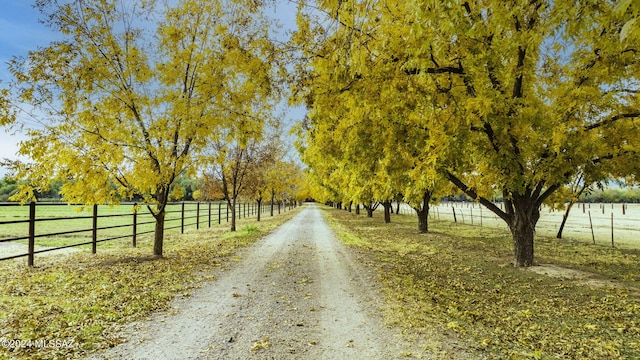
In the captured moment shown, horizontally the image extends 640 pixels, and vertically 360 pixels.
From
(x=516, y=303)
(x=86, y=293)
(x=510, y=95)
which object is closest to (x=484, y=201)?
(x=510, y=95)

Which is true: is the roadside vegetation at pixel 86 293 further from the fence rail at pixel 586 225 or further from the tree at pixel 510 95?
the fence rail at pixel 586 225

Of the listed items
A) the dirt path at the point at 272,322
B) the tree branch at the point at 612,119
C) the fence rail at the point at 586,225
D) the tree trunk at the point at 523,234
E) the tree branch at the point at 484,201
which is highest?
the tree branch at the point at 612,119

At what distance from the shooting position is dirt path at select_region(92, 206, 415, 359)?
4.01 meters

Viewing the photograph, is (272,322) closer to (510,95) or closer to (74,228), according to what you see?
(510,95)

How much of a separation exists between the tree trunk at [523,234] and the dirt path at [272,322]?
500 cm

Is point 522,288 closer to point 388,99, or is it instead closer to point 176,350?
point 388,99

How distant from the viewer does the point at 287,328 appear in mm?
4723

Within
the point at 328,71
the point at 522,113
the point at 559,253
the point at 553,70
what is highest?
the point at 553,70

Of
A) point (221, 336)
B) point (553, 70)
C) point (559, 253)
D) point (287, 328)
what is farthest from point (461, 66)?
point (559, 253)

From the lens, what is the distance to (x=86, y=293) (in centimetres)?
625

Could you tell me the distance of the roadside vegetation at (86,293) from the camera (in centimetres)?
432

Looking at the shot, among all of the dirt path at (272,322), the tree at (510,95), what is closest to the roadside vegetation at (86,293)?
the dirt path at (272,322)

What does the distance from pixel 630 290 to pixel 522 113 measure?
4.58m

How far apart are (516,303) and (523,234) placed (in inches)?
156
